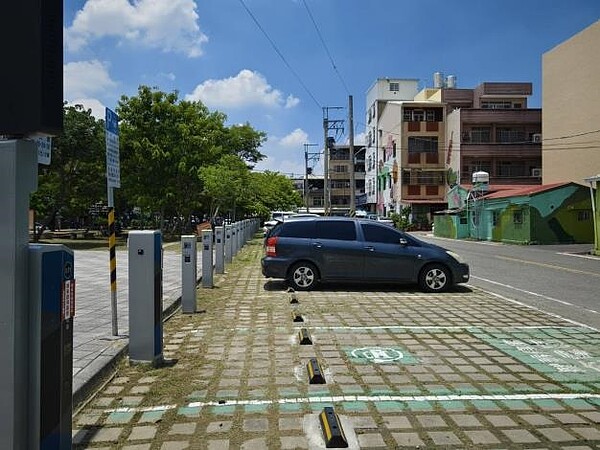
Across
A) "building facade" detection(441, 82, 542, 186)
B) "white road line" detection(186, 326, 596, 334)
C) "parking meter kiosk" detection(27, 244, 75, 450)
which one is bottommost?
"white road line" detection(186, 326, 596, 334)

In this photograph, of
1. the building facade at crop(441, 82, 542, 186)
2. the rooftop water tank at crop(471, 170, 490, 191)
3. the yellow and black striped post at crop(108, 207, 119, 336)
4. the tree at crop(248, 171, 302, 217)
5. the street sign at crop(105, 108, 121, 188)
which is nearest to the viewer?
the yellow and black striped post at crop(108, 207, 119, 336)

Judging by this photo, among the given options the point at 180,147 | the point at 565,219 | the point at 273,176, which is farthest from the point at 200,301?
the point at 273,176

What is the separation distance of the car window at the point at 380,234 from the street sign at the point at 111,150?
5.91 metres

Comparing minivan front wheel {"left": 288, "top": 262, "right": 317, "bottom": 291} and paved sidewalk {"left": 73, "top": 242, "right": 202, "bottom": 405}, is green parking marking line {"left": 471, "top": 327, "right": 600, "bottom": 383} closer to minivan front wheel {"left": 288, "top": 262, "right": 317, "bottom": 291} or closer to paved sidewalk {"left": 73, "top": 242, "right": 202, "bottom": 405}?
paved sidewalk {"left": 73, "top": 242, "right": 202, "bottom": 405}

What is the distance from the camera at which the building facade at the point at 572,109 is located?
120 ft

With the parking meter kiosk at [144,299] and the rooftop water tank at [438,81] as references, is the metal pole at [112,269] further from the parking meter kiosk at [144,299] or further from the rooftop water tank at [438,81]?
the rooftop water tank at [438,81]

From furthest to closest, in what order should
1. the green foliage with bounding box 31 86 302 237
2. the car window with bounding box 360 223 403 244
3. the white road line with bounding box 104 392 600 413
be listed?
the green foliage with bounding box 31 86 302 237
the car window with bounding box 360 223 403 244
the white road line with bounding box 104 392 600 413

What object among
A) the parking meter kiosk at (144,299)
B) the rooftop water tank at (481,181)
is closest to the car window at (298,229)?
the parking meter kiosk at (144,299)

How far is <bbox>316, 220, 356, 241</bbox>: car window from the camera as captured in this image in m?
12.1

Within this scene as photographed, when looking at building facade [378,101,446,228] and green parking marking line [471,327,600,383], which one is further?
building facade [378,101,446,228]

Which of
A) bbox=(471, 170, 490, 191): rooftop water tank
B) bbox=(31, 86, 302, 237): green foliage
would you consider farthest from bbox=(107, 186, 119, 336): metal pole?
bbox=(471, 170, 490, 191): rooftop water tank

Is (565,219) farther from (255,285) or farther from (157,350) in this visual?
(157,350)

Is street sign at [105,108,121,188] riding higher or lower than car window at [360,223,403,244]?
higher

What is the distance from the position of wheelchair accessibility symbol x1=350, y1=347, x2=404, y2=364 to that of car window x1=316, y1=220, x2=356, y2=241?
547 cm
